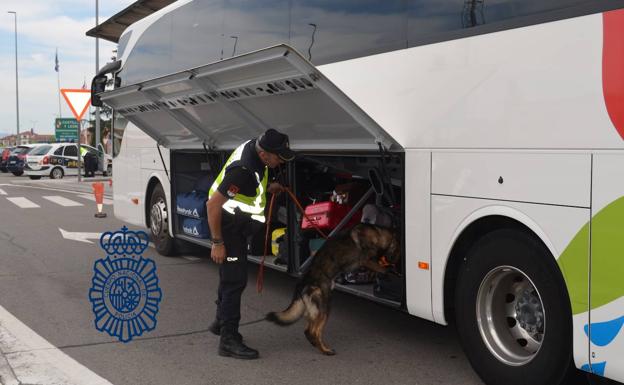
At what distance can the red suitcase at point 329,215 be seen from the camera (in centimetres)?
606

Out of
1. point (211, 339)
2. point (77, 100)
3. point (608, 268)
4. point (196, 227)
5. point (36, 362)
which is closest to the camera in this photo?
point (608, 268)

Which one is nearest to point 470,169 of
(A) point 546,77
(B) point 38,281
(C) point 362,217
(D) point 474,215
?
(D) point 474,215

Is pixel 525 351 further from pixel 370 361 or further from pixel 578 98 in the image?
pixel 578 98

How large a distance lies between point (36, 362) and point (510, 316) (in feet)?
11.3

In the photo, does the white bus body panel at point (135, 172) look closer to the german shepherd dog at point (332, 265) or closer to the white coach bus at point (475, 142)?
the white coach bus at point (475, 142)

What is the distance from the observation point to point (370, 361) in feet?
16.6

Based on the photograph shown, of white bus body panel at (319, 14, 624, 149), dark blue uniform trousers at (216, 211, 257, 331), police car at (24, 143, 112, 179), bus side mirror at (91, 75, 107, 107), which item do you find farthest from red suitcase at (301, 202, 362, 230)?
police car at (24, 143, 112, 179)

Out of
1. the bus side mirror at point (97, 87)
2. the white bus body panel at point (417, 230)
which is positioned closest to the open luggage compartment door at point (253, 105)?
the white bus body panel at point (417, 230)

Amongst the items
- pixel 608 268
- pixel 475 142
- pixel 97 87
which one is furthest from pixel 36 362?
pixel 97 87

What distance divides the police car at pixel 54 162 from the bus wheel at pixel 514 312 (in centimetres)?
2919

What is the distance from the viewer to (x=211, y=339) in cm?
564

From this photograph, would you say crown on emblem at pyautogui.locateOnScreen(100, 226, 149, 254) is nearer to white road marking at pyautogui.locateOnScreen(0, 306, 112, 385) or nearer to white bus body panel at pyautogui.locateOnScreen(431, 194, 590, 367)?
white road marking at pyautogui.locateOnScreen(0, 306, 112, 385)

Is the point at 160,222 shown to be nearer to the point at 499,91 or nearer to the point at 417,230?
the point at 417,230

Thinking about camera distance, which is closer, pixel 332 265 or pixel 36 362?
pixel 36 362
